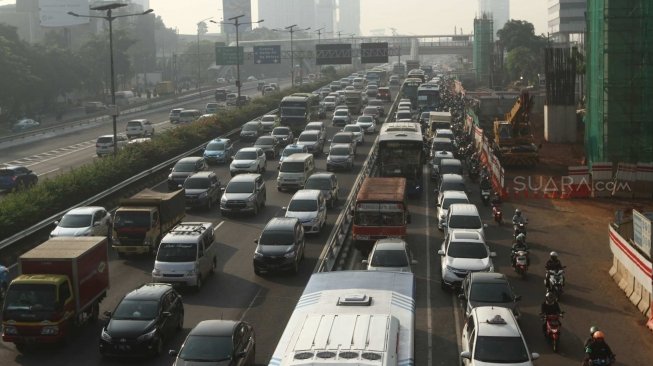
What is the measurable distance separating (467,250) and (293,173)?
18826 millimetres

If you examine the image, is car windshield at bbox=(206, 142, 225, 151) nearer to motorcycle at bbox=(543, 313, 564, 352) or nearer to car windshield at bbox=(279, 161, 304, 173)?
car windshield at bbox=(279, 161, 304, 173)

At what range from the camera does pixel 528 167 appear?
184 ft

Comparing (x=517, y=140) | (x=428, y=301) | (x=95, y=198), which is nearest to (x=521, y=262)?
(x=428, y=301)

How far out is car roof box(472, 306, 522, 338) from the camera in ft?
60.7

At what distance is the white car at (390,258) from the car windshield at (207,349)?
8558mm

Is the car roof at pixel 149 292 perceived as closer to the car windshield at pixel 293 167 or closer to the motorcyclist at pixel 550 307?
the motorcyclist at pixel 550 307

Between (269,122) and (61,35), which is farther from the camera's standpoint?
(61,35)

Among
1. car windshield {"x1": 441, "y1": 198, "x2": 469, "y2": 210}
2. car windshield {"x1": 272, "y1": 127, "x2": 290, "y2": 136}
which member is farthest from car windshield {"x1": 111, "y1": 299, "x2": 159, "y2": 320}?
car windshield {"x1": 272, "y1": 127, "x2": 290, "y2": 136}

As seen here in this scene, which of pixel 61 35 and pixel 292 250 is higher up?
pixel 61 35

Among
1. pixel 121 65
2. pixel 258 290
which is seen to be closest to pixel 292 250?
pixel 258 290

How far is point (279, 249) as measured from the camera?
2889 centimetres

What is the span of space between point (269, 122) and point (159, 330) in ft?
170

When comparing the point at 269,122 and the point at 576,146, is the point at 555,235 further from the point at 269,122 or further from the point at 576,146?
the point at 269,122

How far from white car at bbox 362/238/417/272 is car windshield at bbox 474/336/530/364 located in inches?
321
